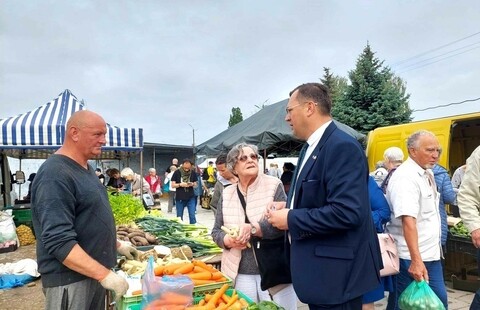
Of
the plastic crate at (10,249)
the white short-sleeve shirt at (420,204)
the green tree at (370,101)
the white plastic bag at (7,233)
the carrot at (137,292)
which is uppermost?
the green tree at (370,101)

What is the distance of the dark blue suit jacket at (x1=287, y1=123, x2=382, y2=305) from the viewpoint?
1.73 m

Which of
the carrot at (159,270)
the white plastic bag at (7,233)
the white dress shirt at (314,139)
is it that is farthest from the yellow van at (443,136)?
the white plastic bag at (7,233)

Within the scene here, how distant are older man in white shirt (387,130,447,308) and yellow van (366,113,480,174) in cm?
378

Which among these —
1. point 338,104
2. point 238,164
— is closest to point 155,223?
point 238,164

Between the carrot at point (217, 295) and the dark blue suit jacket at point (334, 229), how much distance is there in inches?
27.5

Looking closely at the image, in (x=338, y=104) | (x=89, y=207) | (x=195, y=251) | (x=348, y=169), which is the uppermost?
(x=338, y=104)

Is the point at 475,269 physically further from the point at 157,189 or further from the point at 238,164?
the point at 157,189

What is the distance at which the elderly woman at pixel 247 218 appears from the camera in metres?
2.74

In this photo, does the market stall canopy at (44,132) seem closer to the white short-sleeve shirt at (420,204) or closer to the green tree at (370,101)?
the white short-sleeve shirt at (420,204)

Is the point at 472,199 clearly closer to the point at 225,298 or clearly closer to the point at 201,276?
the point at 225,298

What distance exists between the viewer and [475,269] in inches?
200

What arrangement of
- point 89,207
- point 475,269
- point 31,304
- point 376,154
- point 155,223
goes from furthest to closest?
point 376,154
point 155,223
point 475,269
point 31,304
point 89,207

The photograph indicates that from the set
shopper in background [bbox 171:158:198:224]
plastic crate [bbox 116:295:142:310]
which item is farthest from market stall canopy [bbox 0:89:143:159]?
plastic crate [bbox 116:295:142:310]

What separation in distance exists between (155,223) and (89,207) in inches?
131
